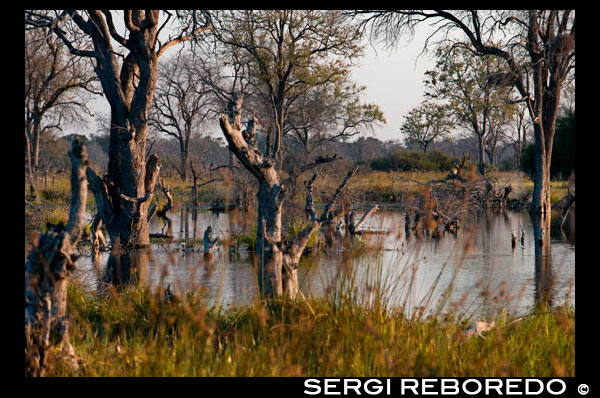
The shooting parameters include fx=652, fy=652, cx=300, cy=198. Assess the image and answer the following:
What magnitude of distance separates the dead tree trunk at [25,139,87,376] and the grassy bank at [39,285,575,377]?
0.16 metres

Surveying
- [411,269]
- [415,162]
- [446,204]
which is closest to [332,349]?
[411,269]

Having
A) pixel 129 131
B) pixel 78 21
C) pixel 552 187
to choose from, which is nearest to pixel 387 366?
pixel 129 131

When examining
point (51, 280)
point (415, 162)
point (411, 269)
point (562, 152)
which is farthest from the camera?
point (415, 162)

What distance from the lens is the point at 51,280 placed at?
465 centimetres

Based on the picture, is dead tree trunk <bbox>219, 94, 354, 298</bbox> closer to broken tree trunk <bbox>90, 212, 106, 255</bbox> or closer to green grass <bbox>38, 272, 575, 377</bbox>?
green grass <bbox>38, 272, 575, 377</bbox>

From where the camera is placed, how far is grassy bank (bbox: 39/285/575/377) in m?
4.52

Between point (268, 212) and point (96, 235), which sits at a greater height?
point (268, 212)

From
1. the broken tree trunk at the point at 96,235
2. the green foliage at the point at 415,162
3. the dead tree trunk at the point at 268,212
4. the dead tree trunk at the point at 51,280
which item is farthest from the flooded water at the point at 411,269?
the green foliage at the point at 415,162

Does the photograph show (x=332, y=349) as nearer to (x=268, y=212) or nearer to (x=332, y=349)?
(x=332, y=349)

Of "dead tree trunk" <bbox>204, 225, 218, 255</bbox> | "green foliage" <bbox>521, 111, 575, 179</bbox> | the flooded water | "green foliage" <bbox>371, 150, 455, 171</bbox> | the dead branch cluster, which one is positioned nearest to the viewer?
the flooded water

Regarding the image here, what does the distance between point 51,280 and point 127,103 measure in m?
11.3

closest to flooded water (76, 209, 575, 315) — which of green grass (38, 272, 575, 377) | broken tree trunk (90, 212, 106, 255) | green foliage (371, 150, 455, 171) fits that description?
broken tree trunk (90, 212, 106, 255)

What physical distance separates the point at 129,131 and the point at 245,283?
525 cm

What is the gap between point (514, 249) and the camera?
1612 centimetres
